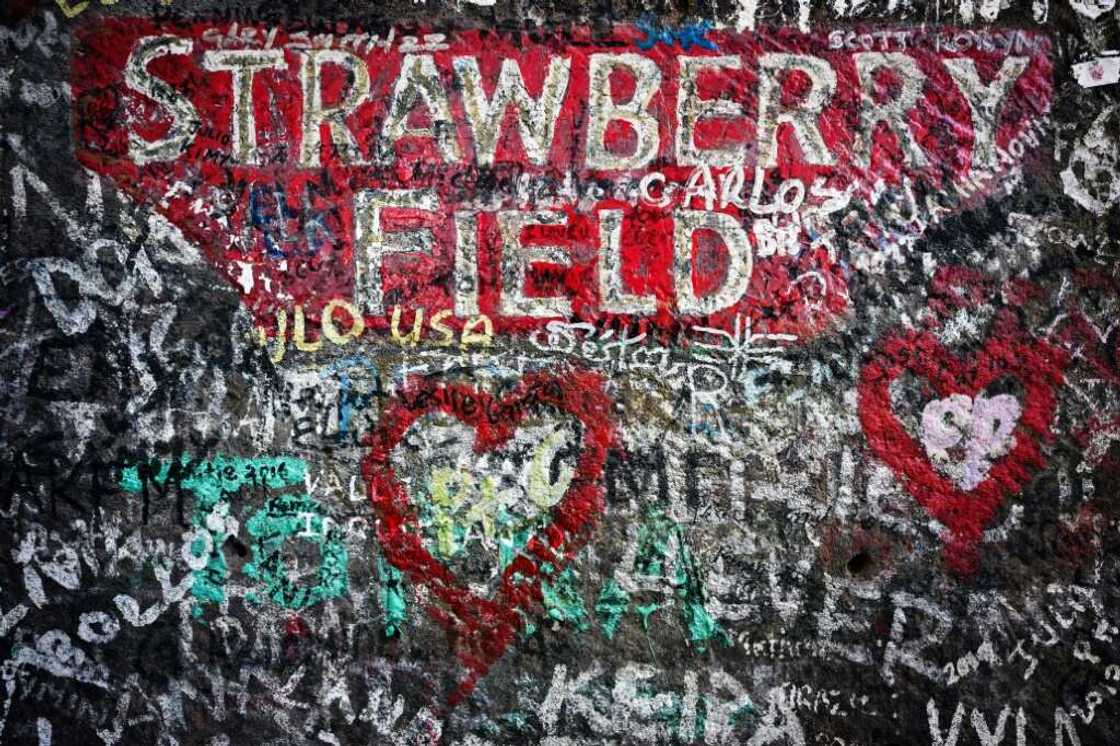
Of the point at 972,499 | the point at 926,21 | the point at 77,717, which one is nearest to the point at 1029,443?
the point at 972,499

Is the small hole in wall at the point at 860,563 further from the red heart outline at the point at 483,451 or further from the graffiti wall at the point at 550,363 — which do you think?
the red heart outline at the point at 483,451

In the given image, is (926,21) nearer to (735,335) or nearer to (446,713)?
(735,335)

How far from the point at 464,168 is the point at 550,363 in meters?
0.57

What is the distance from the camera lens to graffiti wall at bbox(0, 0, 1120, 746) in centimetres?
234

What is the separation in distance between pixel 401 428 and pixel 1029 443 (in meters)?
1.68

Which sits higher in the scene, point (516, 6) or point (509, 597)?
point (516, 6)

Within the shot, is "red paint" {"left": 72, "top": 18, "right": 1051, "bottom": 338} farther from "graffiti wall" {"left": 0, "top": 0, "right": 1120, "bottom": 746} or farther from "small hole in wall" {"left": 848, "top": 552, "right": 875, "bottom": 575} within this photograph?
"small hole in wall" {"left": 848, "top": 552, "right": 875, "bottom": 575}

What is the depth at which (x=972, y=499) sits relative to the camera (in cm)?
234

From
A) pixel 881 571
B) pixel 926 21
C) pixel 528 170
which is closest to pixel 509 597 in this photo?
pixel 881 571

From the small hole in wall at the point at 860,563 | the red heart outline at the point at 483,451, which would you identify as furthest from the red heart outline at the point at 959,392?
the red heart outline at the point at 483,451

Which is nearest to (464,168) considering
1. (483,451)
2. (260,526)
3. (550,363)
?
(550,363)

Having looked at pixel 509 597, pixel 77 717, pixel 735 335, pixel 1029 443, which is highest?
pixel 735 335

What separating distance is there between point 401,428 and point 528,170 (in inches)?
30.5

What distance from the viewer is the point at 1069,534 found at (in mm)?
2332
